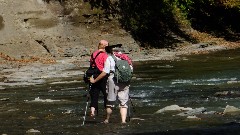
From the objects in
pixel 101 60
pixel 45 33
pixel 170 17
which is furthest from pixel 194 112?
pixel 170 17

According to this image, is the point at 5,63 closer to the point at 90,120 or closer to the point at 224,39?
the point at 90,120

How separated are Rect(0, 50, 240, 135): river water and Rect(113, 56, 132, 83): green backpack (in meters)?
0.95

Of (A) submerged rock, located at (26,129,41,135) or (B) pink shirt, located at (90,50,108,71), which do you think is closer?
(A) submerged rock, located at (26,129,41,135)

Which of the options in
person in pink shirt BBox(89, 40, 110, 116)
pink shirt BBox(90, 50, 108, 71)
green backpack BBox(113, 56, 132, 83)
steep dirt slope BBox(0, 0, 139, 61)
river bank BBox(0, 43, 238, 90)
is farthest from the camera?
steep dirt slope BBox(0, 0, 139, 61)

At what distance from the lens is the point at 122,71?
1155 centimetres

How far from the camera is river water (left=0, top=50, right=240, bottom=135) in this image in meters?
11.1

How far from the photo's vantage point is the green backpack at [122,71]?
1155 centimetres

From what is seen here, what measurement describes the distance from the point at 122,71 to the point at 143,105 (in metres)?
3.81

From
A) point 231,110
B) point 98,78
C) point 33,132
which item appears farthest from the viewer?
point 231,110

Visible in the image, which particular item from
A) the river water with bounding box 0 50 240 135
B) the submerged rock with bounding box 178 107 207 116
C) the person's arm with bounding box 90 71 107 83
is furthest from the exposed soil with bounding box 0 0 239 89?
the person's arm with bounding box 90 71 107 83

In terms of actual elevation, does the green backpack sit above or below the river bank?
above

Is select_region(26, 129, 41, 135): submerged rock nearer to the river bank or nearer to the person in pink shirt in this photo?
the person in pink shirt

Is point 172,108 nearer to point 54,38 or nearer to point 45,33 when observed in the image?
point 54,38

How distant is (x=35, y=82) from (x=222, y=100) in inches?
363
